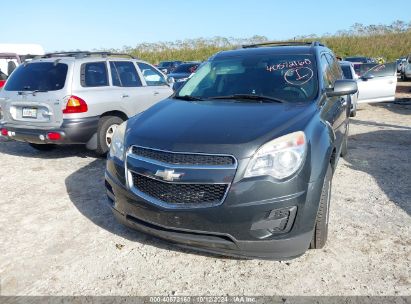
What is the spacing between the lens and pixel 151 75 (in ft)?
24.1

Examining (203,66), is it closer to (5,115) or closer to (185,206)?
(185,206)

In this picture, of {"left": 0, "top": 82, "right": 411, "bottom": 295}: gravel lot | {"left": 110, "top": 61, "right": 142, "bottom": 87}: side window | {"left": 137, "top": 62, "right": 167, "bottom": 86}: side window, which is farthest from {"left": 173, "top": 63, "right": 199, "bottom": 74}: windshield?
{"left": 0, "top": 82, "right": 411, "bottom": 295}: gravel lot

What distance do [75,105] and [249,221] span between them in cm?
396

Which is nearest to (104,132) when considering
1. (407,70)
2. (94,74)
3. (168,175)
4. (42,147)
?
(94,74)

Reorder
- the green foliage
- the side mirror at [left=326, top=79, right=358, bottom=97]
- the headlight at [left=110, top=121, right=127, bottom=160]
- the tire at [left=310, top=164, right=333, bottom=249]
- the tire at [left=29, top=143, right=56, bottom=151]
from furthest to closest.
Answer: the green foliage < the tire at [left=29, top=143, right=56, bottom=151] < the side mirror at [left=326, top=79, right=358, bottom=97] < the headlight at [left=110, top=121, right=127, bottom=160] < the tire at [left=310, top=164, right=333, bottom=249]

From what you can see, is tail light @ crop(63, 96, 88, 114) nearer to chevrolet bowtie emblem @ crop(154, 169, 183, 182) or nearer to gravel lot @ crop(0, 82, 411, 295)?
gravel lot @ crop(0, 82, 411, 295)

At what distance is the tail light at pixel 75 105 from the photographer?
556 centimetres

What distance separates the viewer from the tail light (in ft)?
18.2

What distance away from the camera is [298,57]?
4.10 meters

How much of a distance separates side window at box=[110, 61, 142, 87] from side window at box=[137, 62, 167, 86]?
22 cm

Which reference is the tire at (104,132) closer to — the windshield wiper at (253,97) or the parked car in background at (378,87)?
the windshield wiper at (253,97)

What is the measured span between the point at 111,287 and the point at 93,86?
4.01 m

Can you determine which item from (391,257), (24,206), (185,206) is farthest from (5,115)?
(391,257)

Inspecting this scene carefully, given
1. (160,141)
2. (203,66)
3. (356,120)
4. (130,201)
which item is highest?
(203,66)
